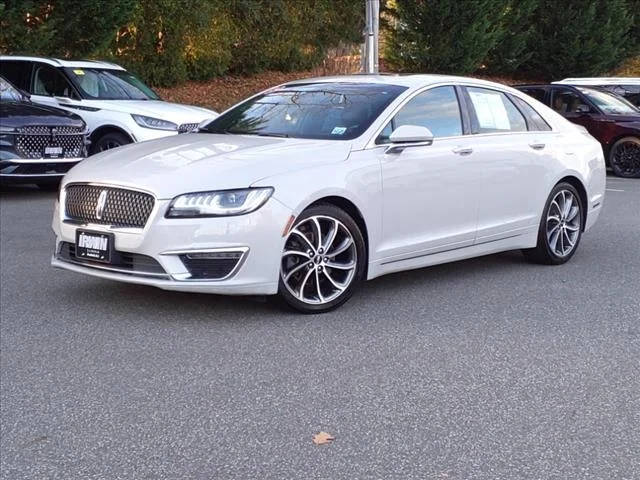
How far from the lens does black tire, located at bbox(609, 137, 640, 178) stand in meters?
15.5

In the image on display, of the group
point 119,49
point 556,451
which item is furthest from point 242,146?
point 119,49

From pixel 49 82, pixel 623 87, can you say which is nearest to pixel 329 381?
pixel 49 82

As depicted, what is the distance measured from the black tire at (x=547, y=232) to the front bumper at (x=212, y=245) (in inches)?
111

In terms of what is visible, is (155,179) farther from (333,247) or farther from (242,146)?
(333,247)

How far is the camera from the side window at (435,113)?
6645 millimetres

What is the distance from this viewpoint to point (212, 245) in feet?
18.2

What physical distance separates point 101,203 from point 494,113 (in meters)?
3.26

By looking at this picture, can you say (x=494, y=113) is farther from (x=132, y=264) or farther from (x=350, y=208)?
(x=132, y=264)

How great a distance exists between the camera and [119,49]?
2295 centimetres

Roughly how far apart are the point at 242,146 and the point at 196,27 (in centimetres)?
1876

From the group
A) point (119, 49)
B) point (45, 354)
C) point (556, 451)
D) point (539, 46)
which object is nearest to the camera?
point (556, 451)

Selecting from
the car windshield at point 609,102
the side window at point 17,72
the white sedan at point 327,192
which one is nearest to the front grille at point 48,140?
the side window at point 17,72

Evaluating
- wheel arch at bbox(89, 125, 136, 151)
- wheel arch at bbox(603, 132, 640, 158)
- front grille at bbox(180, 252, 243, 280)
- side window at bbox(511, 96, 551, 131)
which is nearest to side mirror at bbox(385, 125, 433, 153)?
front grille at bbox(180, 252, 243, 280)

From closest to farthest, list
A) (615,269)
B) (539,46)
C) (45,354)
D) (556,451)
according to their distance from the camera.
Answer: (556,451)
(45,354)
(615,269)
(539,46)
